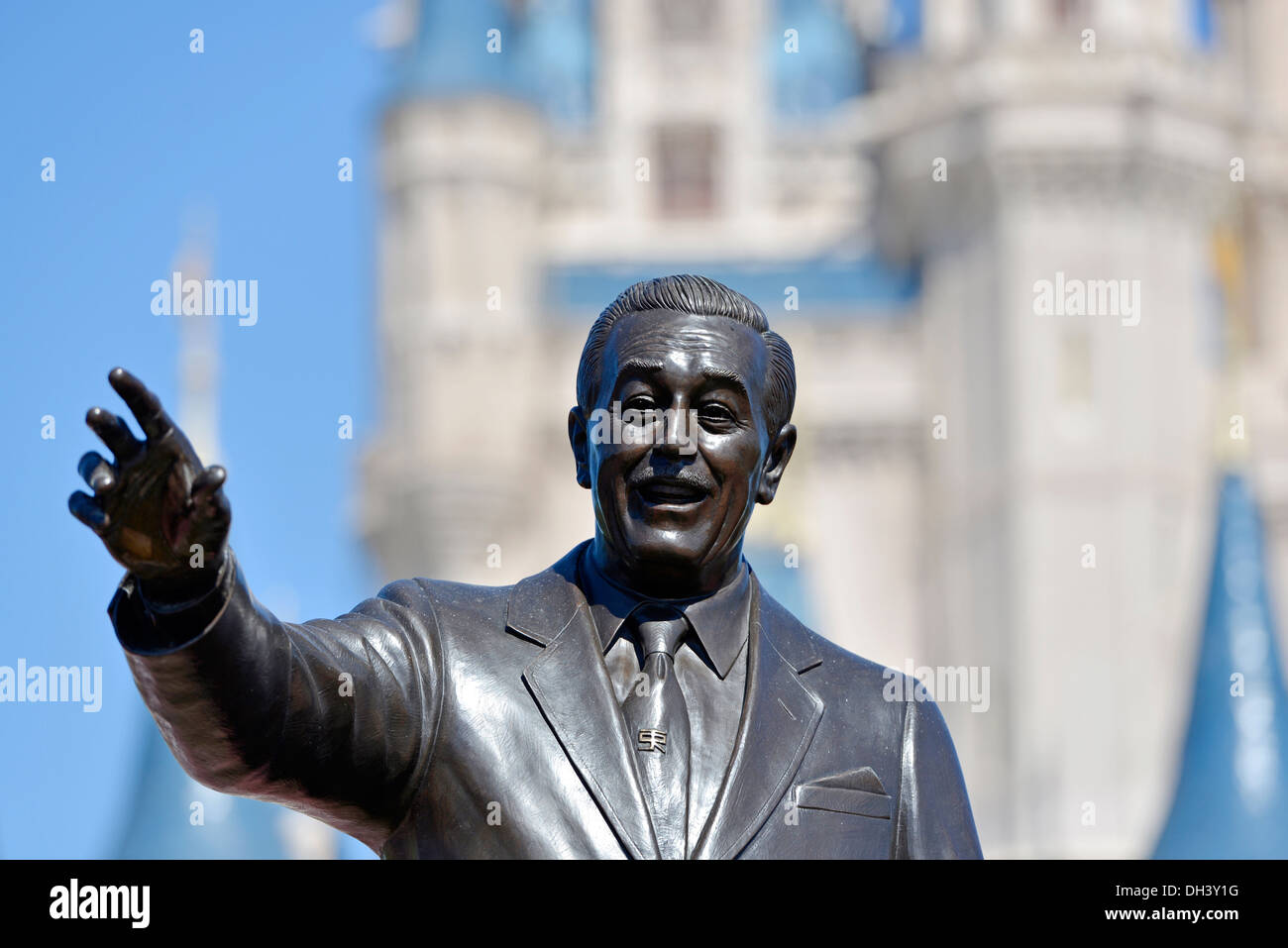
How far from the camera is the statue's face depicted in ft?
16.8

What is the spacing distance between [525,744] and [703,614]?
0.39 meters

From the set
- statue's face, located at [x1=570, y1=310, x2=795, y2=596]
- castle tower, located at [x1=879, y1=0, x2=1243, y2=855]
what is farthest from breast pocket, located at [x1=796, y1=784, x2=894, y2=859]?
castle tower, located at [x1=879, y1=0, x2=1243, y2=855]

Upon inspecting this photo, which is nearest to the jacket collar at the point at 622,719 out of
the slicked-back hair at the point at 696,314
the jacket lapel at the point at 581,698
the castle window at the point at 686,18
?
the jacket lapel at the point at 581,698

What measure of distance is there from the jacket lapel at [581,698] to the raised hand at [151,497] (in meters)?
0.80

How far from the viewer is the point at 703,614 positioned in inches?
207

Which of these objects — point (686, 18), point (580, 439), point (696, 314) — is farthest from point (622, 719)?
point (686, 18)

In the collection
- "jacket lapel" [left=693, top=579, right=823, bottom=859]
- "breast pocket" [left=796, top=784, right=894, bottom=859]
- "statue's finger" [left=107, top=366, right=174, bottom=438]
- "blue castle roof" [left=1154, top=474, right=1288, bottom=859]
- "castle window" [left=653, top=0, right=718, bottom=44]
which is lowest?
"blue castle roof" [left=1154, top=474, right=1288, bottom=859]

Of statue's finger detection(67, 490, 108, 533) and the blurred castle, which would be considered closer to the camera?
statue's finger detection(67, 490, 108, 533)

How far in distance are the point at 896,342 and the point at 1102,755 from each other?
457 inches

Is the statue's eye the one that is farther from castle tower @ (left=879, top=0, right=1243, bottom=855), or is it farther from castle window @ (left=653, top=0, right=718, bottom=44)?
castle window @ (left=653, top=0, right=718, bottom=44)

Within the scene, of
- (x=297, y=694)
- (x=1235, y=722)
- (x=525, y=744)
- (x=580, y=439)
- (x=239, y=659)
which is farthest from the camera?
(x=1235, y=722)

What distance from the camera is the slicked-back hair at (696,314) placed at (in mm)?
5207

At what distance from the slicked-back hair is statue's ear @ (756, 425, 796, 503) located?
0.02 metres

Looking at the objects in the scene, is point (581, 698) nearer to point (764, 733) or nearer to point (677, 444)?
point (764, 733)
